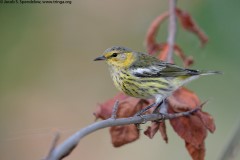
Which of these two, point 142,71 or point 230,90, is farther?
point 230,90

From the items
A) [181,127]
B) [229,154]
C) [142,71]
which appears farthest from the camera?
[142,71]

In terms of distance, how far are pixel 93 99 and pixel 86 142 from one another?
0.54m

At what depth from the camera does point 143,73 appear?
4.40m

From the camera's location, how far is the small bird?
4.05 metres

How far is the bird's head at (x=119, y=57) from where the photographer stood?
14.1 ft

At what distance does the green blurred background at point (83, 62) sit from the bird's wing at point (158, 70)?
4.44 ft

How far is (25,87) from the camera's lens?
19.6 feet

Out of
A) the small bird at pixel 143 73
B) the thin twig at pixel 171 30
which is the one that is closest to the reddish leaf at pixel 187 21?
the thin twig at pixel 171 30

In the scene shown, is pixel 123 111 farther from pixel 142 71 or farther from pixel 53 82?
pixel 53 82

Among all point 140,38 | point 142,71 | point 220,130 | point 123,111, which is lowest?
point 220,130

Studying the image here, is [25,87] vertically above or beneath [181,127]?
above

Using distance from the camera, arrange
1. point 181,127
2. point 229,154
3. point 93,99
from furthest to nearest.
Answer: point 93,99, point 181,127, point 229,154

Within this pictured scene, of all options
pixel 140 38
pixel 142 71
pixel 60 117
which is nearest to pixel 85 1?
pixel 140 38

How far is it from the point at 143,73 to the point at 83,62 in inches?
83.1
